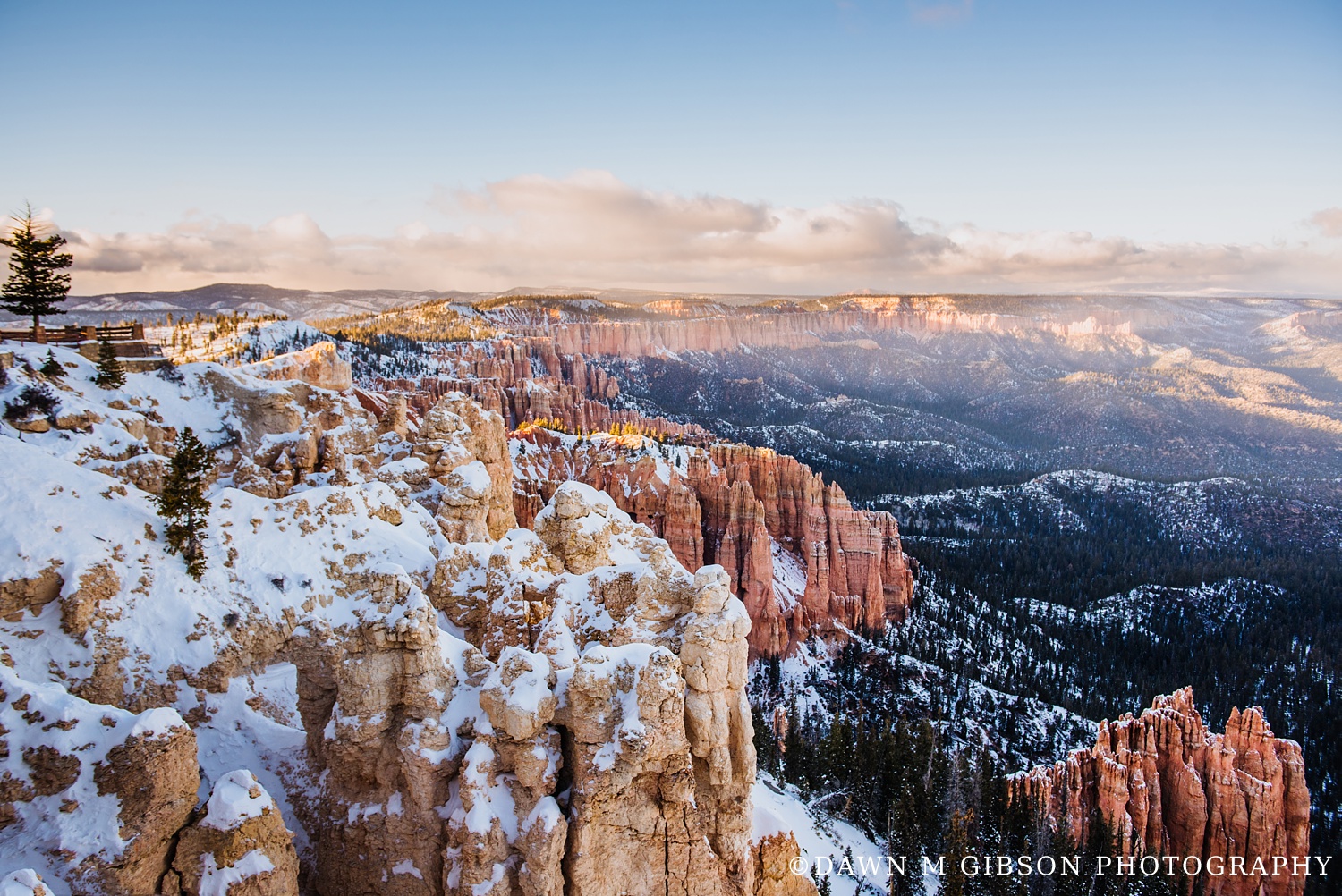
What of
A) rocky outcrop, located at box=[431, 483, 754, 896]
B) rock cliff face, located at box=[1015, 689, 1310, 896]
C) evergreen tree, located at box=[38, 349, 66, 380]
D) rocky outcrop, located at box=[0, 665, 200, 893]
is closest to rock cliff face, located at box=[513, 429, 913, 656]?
rock cliff face, located at box=[1015, 689, 1310, 896]

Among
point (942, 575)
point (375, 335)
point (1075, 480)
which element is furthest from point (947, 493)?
point (375, 335)

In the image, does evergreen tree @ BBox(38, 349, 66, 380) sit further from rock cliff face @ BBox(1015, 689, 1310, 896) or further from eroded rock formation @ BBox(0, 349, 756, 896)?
rock cliff face @ BBox(1015, 689, 1310, 896)

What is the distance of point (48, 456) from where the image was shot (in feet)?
55.5

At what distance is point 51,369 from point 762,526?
175 ft

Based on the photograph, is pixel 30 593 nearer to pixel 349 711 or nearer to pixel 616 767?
pixel 349 711

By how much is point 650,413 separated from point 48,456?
6115 inches

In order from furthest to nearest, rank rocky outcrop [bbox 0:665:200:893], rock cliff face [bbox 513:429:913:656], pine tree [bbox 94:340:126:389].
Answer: rock cliff face [bbox 513:429:913:656]
pine tree [bbox 94:340:126:389]
rocky outcrop [bbox 0:665:200:893]

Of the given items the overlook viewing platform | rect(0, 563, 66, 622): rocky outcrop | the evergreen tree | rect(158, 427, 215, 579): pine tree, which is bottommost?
rect(0, 563, 66, 622): rocky outcrop

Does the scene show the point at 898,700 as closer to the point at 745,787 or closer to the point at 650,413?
the point at 745,787

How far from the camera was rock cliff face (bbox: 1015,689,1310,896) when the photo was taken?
33875 millimetres

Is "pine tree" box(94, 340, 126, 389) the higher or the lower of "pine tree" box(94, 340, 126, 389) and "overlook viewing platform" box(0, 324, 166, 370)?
the lower

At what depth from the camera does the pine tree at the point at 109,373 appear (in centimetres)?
2489

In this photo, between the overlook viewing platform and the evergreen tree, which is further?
the overlook viewing platform

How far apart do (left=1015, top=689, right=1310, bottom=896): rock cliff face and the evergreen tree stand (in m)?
46.5
